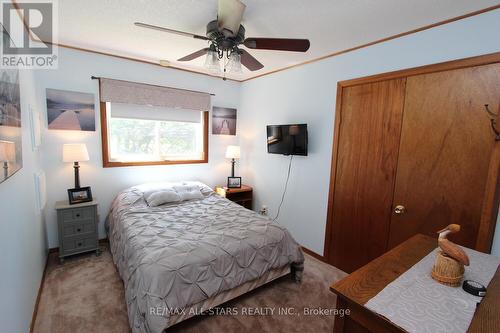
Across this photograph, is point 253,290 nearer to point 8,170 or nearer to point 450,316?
point 450,316

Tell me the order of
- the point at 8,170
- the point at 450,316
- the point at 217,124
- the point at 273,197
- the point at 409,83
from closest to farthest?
the point at 450,316 → the point at 8,170 → the point at 409,83 → the point at 273,197 → the point at 217,124

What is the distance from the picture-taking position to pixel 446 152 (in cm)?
193

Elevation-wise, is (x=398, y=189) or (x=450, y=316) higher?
(x=398, y=189)

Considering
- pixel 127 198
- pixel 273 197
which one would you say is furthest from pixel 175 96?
pixel 273 197

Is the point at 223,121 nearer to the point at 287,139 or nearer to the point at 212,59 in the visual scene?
the point at 287,139

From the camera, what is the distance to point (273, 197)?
3.67 metres

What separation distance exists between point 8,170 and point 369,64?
296cm

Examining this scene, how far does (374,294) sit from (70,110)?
11.3 ft

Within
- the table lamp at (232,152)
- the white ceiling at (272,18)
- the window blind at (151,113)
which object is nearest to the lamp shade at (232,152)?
the table lamp at (232,152)

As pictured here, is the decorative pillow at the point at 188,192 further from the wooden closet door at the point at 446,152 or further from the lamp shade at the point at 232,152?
the wooden closet door at the point at 446,152

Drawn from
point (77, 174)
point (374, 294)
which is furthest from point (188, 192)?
point (374, 294)

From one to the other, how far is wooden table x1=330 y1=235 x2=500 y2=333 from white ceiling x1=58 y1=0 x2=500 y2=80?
1.76 m

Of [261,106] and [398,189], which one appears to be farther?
[261,106]

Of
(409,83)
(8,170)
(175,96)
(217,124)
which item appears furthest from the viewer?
(217,124)
